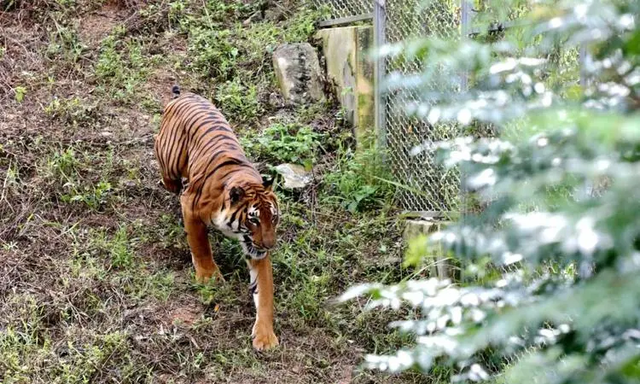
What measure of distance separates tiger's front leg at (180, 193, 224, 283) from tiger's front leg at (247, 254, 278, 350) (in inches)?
14.3

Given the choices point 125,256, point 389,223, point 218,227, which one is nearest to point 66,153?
point 125,256

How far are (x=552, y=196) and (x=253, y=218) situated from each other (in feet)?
12.3

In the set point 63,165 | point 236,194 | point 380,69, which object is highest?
point 380,69

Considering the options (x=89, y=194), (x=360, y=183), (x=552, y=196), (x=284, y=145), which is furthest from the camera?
(x=284, y=145)

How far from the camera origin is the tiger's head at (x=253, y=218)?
4809mm

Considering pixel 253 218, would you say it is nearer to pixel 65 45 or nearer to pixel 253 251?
pixel 253 251

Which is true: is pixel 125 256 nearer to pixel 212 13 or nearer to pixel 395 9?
pixel 395 9

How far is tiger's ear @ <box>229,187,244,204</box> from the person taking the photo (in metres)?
4.84

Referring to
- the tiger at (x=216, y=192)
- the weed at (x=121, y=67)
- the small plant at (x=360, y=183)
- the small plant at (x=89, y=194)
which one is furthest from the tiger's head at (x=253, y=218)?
the weed at (x=121, y=67)

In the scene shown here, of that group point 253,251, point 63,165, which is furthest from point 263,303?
point 63,165

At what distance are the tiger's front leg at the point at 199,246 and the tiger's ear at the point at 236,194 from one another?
0.44 metres

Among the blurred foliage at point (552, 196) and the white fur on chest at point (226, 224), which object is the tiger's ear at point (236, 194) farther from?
the blurred foliage at point (552, 196)

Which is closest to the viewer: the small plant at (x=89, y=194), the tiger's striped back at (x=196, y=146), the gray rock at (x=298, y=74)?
the tiger's striped back at (x=196, y=146)

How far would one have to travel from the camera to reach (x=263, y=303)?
485cm
